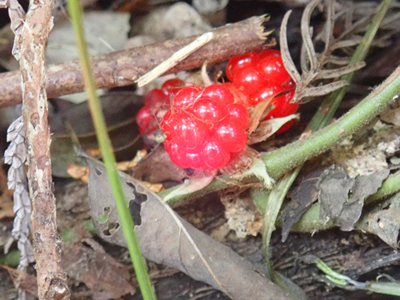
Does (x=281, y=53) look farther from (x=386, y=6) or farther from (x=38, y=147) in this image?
(x=38, y=147)

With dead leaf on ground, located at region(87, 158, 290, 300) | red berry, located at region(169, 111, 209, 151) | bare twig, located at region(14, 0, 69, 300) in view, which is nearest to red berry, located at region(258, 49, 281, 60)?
red berry, located at region(169, 111, 209, 151)

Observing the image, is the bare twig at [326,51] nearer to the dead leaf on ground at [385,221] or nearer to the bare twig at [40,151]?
the dead leaf on ground at [385,221]

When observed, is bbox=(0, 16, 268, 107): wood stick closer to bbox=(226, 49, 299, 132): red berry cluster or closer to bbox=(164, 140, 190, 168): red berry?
bbox=(226, 49, 299, 132): red berry cluster

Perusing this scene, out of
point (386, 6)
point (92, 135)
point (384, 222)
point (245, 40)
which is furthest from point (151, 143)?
point (386, 6)

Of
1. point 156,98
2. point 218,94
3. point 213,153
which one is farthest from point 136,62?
point 213,153

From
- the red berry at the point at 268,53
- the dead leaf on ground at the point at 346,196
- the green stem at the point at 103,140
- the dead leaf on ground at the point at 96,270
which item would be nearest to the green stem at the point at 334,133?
the dead leaf on ground at the point at 346,196

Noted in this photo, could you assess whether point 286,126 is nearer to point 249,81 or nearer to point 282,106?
point 282,106
